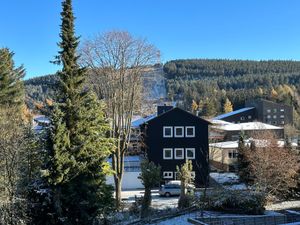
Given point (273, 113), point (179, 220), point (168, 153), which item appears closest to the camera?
point (179, 220)

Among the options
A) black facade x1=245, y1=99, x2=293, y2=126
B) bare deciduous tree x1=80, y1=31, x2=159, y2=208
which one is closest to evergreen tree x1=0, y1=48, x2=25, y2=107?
bare deciduous tree x1=80, y1=31, x2=159, y2=208

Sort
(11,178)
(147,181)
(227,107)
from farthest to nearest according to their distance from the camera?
(227,107)
(147,181)
(11,178)

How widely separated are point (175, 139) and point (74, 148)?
88.2 feet

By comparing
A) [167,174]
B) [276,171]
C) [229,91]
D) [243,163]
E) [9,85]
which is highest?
[229,91]

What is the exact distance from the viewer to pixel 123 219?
83.4ft

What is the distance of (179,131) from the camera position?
160 feet

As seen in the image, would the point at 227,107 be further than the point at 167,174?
Yes

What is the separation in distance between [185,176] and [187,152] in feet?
64.9

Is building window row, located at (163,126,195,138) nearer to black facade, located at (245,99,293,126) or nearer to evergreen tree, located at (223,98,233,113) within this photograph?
black facade, located at (245,99,293,126)

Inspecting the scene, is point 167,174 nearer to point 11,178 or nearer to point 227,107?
point 11,178

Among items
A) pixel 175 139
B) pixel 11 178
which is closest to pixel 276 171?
Answer: pixel 11 178

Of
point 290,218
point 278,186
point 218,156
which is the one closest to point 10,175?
point 290,218

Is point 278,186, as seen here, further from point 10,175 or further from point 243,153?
point 10,175

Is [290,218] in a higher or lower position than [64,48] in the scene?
lower
